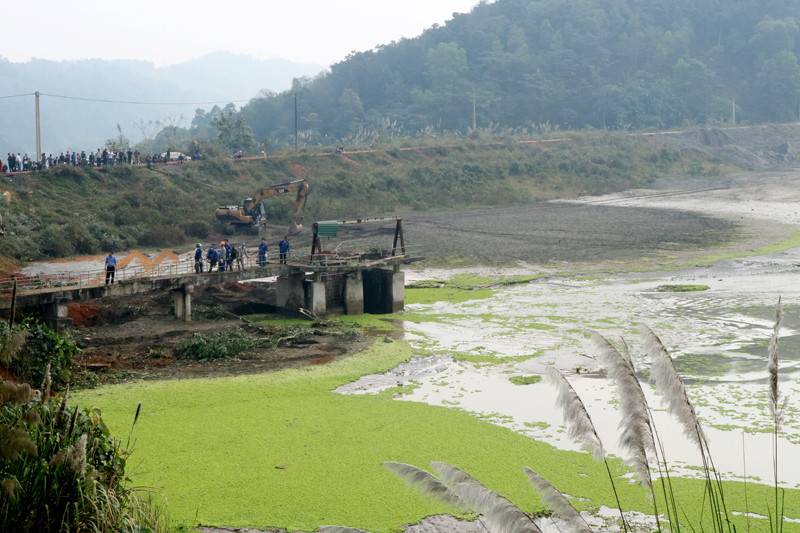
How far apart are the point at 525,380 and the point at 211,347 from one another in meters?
9.78

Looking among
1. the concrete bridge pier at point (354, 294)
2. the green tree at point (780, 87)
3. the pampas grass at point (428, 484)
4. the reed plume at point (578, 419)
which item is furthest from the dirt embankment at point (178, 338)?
the green tree at point (780, 87)

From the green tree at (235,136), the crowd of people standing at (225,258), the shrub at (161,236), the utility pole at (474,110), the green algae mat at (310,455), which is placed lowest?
the green algae mat at (310,455)

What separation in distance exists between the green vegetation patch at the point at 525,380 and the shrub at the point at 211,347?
29.0 feet

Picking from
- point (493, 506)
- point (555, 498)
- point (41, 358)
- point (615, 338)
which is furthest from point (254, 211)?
point (493, 506)

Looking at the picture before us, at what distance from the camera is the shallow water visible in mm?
23781

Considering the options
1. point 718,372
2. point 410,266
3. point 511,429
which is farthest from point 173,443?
point 410,266

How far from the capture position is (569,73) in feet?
470

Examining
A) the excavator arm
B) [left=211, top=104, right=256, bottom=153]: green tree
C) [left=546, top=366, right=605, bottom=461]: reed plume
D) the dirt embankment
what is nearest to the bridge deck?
the dirt embankment

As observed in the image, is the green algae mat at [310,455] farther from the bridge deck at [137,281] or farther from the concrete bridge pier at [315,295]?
the concrete bridge pier at [315,295]

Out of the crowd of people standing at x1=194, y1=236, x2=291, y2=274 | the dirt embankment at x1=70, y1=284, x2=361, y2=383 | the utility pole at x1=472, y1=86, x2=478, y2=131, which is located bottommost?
the dirt embankment at x1=70, y1=284, x2=361, y2=383

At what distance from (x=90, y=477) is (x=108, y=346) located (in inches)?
753

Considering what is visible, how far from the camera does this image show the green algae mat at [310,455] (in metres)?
18.9

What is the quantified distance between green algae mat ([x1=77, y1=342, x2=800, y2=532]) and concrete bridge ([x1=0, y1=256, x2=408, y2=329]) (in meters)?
8.14

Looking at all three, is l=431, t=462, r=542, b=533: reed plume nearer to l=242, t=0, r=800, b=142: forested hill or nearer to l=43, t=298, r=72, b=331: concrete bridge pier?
l=43, t=298, r=72, b=331: concrete bridge pier
